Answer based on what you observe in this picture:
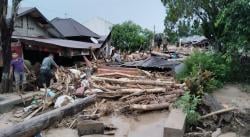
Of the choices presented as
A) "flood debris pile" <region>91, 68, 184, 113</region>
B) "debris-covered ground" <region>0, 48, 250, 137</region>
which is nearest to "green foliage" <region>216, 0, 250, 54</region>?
"debris-covered ground" <region>0, 48, 250, 137</region>

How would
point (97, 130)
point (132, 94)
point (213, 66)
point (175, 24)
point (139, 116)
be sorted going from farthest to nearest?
point (175, 24), point (213, 66), point (132, 94), point (139, 116), point (97, 130)

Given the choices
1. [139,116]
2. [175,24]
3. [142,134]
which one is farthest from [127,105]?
[175,24]

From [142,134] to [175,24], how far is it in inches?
796

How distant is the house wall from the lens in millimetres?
23359

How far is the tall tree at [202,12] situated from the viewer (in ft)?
69.8

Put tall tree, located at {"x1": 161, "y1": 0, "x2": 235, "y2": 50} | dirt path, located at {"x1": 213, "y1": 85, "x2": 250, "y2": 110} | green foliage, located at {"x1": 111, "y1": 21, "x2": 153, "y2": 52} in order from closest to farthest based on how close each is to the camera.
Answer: dirt path, located at {"x1": 213, "y1": 85, "x2": 250, "y2": 110}, tall tree, located at {"x1": 161, "y1": 0, "x2": 235, "y2": 50}, green foliage, located at {"x1": 111, "y1": 21, "x2": 153, "y2": 52}

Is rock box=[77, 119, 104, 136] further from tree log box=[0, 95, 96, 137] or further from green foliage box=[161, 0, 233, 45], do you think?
green foliage box=[161, 0, 233, 45]

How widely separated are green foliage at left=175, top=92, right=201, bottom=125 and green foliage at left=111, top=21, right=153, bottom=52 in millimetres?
22630

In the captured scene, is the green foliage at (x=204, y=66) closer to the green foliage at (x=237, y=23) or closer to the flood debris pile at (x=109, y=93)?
the green foliage at (x=237, y=23)

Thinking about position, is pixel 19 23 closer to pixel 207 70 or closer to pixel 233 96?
pixel 207 70

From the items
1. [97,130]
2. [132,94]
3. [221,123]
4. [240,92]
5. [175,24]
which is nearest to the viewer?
[97,130]

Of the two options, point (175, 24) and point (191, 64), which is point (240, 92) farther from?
point (175, 24)

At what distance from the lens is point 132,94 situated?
13.4 m

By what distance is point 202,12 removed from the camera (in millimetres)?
23281
